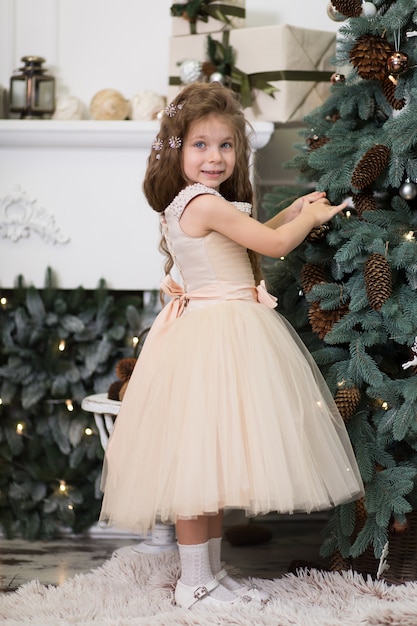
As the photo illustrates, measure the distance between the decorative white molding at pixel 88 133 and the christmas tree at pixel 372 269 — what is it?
0.57 metres

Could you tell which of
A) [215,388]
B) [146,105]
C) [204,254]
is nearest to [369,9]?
[204,254]

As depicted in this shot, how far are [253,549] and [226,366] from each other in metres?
0.99

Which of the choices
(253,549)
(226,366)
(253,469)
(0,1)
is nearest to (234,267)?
(226,366)

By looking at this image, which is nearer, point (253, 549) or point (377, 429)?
point (377, 429)


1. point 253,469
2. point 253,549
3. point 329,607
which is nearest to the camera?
point 253,469

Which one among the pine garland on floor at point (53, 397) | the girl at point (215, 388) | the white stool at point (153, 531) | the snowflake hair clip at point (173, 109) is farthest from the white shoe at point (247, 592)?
the snowflake hair clip at point (173, 109)

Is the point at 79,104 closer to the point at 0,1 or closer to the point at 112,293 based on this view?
the point at 0,1

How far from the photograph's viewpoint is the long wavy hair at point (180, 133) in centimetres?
213

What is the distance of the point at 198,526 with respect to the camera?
82.0 inches

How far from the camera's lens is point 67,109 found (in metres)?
2.90

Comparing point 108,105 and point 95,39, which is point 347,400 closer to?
point 108,105

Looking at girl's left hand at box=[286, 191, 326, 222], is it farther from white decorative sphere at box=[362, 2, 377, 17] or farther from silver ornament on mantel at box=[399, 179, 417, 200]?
white decorative sphere at box=[362, 2, 377, 17]

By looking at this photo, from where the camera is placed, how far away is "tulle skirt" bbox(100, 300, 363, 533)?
6.25ft

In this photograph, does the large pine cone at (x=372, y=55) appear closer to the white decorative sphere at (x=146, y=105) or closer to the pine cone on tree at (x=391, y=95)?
the pine cone on tree at (x=391, y=95)
